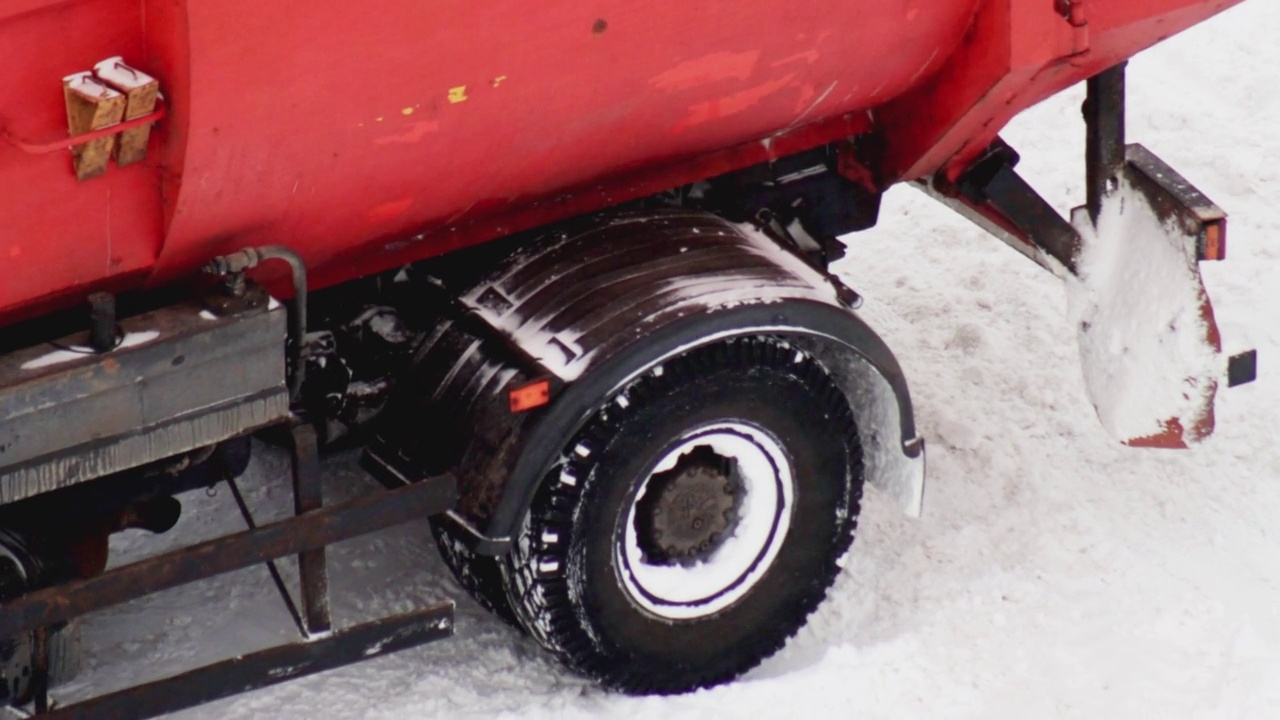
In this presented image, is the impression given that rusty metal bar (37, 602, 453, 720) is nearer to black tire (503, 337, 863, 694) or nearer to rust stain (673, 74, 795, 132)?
black tire (503, 337, 863, 694)

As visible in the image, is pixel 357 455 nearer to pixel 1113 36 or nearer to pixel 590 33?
pixel 590 33

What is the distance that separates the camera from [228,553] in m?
3.24

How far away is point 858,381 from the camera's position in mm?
3904

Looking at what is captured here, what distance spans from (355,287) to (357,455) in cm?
95

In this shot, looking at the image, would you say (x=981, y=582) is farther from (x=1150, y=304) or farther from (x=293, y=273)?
(x=293, y=273)

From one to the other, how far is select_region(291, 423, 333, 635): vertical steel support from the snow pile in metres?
2.00

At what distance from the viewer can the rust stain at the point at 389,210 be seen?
3.30 meters

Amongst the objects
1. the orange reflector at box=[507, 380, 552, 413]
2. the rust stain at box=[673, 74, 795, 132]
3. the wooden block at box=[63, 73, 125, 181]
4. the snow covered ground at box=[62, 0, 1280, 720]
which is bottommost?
the snow covered ground at box=[62, 0, 1280, 720]

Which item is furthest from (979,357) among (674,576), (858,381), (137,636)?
(137,636)

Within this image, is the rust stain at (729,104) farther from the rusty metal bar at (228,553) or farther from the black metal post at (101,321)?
the black metal post at (101,321)

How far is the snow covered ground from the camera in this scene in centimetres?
380

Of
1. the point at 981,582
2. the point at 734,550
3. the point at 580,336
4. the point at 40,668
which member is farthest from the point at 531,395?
the point at 981,582

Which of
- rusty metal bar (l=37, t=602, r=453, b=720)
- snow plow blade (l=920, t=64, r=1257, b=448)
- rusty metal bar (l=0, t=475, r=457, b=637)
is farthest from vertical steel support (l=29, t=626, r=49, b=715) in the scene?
snow plow blade (l=920, t=64, r=1257, b=448)

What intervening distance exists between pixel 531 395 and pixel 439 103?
1.96 feet
